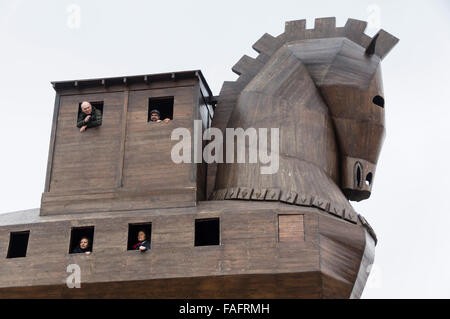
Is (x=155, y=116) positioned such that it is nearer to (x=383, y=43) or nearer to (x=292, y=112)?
(x=292, y=112)

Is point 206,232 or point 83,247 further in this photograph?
point 206,232

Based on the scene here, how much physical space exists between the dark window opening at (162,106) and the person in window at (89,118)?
1134mm

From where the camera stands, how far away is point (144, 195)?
20.5m

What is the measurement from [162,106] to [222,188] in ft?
8.60

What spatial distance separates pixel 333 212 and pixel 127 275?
441 cm

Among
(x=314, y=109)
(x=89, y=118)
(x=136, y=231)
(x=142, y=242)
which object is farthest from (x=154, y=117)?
(x=314, y=109)

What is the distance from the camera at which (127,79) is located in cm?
2175

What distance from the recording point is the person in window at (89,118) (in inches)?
842

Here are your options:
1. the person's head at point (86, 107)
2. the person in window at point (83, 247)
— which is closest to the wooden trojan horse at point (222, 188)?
the person in window at point (83, 247)

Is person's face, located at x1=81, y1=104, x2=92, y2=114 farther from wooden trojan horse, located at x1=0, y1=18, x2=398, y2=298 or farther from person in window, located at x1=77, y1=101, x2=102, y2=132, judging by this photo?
wooden trojan horse, located at x1=0, y1=18, x2=398, y2=298

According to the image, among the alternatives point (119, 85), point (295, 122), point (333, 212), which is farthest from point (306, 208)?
point (119, 85)
